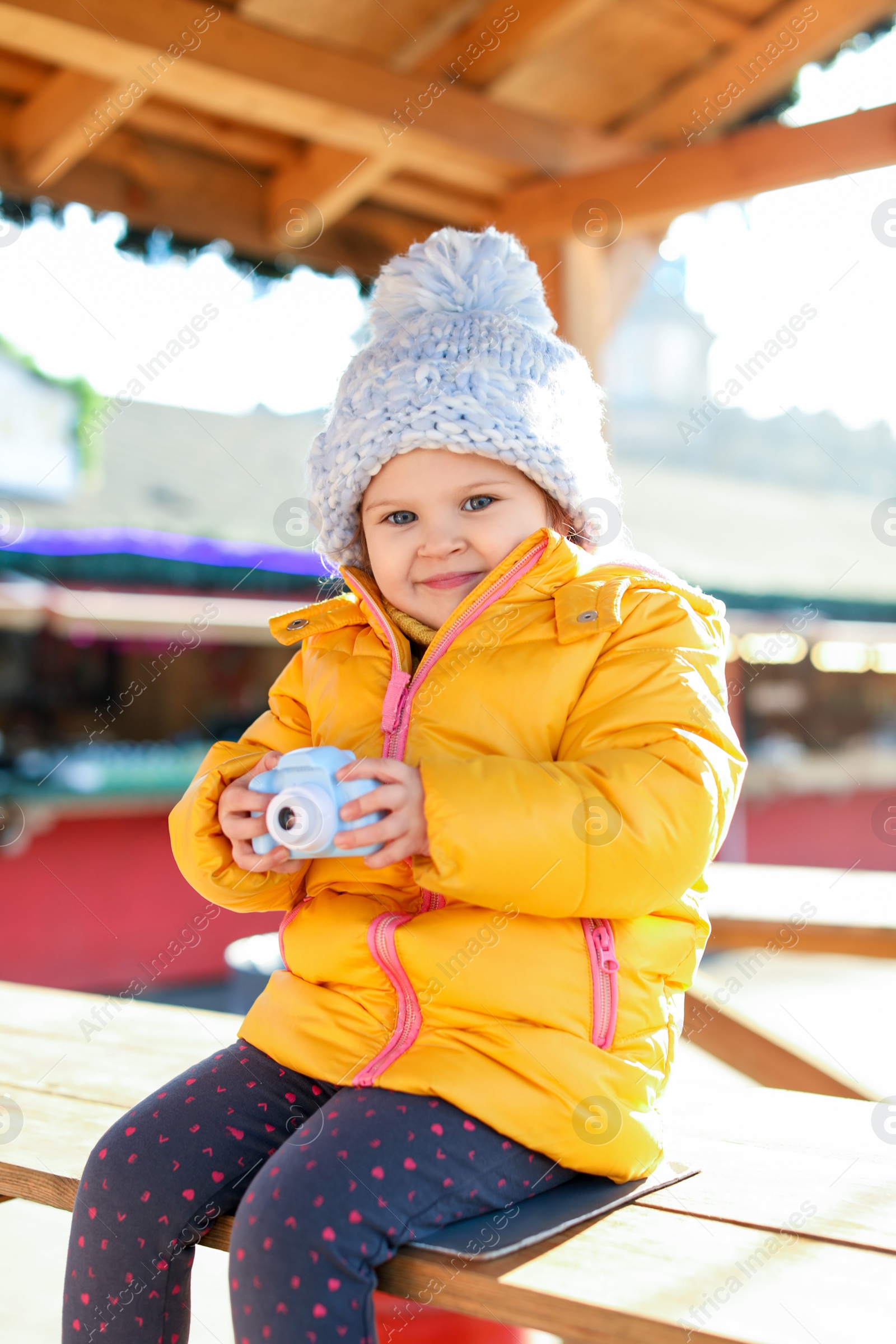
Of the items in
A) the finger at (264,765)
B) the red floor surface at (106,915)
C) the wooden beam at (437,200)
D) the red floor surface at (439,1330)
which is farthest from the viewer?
the red floor surface at (106,915)

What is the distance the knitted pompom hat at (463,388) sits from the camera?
1.41 metres

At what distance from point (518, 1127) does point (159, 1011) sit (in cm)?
120

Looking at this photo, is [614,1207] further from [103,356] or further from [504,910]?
[103,356]

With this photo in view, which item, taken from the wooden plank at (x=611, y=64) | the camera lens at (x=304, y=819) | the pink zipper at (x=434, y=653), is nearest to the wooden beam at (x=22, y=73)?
the wooden plank at (x=611, y=64)

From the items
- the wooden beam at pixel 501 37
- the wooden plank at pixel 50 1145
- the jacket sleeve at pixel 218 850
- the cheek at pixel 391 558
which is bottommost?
the wooden plank at pixel 50 1145

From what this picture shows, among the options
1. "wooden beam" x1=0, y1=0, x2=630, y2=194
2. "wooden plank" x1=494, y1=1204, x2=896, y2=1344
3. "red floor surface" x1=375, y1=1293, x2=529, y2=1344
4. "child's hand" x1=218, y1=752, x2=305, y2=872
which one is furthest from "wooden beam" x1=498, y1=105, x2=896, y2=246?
"red floor surface" x1=375, y1=1293, x2=529, y2=1344

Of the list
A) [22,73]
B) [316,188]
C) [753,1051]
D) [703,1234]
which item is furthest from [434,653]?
[22,73]

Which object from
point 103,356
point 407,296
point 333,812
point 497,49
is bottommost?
point 333,812

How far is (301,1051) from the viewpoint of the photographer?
1.30 metres

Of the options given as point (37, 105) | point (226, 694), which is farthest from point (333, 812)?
point (226, 694)

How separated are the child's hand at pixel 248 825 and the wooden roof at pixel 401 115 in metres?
2.37

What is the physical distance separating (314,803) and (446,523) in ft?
1.51

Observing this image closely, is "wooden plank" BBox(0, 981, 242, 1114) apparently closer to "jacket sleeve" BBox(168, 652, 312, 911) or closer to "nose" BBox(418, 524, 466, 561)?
"jacket sleeve" BBox(168, 652, 312, 911)

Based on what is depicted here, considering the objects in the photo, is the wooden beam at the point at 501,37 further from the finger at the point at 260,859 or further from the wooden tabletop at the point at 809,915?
the finger at the point at 260,859
